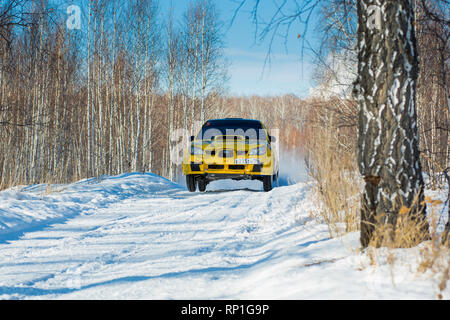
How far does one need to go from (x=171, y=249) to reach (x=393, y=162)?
241 centimetres

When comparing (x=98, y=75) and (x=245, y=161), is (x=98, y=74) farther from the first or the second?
(x=245, y=161)

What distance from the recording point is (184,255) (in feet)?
11.7

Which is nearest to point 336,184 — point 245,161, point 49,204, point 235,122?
point 245,161

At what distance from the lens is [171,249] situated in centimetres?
379

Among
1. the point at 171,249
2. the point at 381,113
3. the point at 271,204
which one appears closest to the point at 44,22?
the point at 271,204

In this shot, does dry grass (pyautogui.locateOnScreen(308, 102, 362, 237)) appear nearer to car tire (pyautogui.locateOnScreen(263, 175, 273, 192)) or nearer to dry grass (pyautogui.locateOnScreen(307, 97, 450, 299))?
dry grass (pyautogui.locateOnScreen(307, 97, 450, 299))

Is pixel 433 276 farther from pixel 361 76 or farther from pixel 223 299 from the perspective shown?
pixel 361 76

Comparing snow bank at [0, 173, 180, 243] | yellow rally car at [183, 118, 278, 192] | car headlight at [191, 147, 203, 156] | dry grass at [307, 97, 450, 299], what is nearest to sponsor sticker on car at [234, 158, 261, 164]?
yellow rally car at [183, 118, 278, 192]

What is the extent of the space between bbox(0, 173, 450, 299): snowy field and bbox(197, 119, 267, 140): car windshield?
2.32 metres

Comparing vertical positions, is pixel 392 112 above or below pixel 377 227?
above

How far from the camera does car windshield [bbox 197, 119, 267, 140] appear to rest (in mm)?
A: 8547

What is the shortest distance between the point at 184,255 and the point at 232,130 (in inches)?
220

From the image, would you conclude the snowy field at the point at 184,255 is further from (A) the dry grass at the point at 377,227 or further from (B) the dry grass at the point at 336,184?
(B) the dry grass at the point at 336,184

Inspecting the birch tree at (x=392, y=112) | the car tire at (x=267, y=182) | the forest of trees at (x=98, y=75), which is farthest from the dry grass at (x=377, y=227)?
the forest of trees at (x=98, y=75)
